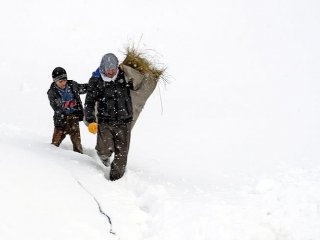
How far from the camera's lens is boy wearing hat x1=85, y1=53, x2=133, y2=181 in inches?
231

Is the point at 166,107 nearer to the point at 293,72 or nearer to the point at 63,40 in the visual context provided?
the point at 293,72

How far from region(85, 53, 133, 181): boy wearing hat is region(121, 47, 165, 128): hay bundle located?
99mm

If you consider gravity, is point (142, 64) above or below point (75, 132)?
above

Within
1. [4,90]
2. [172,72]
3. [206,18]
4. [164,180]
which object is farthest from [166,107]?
[206,18]

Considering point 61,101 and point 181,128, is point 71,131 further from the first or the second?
point 181,128

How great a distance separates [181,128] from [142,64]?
4.05m

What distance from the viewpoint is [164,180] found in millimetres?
6398

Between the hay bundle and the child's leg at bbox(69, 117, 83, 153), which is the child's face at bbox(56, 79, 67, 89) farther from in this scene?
the hay bundle

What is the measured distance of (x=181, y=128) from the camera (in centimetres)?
1015

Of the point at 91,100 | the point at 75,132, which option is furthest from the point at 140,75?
the point at 75,132

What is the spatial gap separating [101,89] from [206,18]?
12009 mm

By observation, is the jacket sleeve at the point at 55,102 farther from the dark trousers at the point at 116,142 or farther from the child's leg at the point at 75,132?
the dark trousers at the point at 116,142

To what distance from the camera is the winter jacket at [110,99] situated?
5.89 metres

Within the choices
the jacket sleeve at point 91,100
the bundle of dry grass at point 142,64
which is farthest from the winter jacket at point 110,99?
the bundle of dry grass at point 142,64
